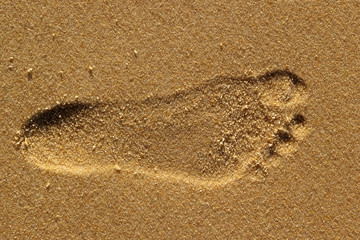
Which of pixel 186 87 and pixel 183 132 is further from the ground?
pixel 186 87

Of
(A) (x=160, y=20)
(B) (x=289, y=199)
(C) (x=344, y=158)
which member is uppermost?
(A) (x=160, y=20)

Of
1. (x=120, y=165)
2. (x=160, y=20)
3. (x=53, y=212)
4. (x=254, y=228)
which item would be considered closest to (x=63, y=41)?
(x=160, y=20)

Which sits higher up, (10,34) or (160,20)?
(160,20)

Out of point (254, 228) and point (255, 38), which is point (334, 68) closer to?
point (255, 38)
